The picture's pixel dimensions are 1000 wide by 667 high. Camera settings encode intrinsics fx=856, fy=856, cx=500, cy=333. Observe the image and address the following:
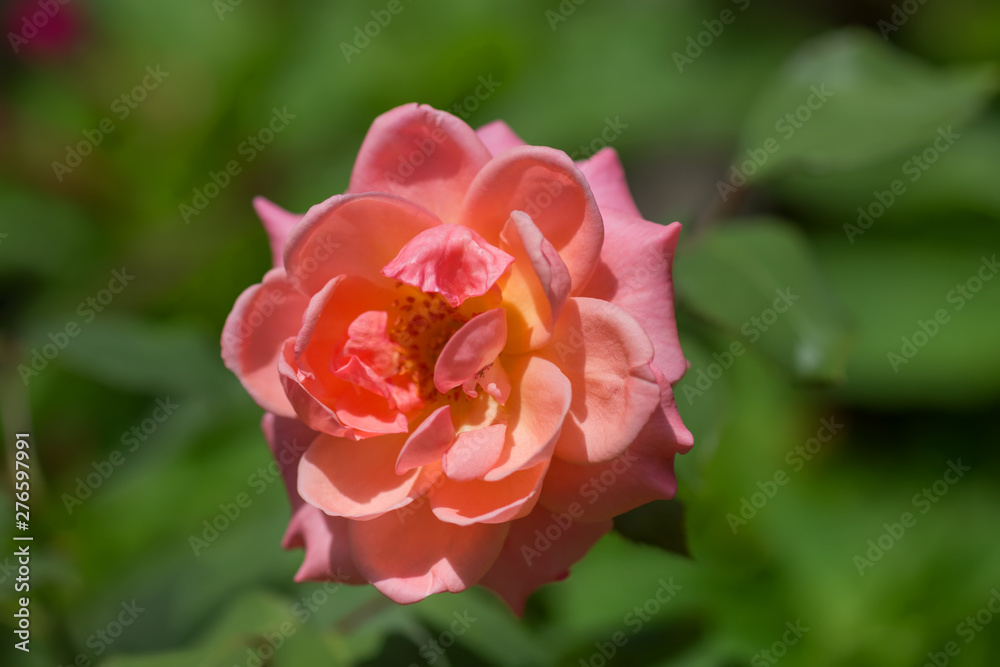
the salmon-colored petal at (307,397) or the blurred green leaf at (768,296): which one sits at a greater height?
the salmon-colored petal at (307,397)

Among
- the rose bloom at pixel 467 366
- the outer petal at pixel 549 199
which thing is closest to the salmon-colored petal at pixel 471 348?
the rose bloom at pixel 467 366

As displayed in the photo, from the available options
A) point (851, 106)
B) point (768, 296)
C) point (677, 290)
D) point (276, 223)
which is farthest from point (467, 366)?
point (851, 106)

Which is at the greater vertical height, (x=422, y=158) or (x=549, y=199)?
(x=422, y=158)

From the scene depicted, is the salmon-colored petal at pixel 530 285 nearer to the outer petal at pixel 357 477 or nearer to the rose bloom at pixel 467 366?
the rose bloom at pixel 467 366

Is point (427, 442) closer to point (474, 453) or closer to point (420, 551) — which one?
point (474, 453)

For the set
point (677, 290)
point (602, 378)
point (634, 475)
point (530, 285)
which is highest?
point (530, 285)

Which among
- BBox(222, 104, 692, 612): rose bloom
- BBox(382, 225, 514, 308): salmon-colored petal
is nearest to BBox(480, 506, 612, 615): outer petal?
BBox(222, 104, 692, 612): rose bloom

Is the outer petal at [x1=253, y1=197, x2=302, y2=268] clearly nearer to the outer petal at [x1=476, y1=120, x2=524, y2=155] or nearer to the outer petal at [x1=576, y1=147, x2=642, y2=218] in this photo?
the outer petal at [x1=476, y1=120, x2=524, y2=155]
